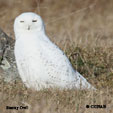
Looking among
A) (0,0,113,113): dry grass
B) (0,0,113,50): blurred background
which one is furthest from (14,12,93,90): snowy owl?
(0,0,113,50): blurred background

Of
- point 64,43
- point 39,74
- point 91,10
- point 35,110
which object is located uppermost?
point 91,10

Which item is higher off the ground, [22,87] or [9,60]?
[9,60]

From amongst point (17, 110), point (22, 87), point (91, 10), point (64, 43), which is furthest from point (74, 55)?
point (91, 10)

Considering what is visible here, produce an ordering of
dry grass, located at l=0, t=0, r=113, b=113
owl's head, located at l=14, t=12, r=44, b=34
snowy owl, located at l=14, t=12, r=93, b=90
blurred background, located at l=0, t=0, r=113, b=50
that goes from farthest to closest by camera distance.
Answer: blurred background, located at l=0, t=0, r=113, b=50 < owl's head, located at l=14, t=12, r=44, b=34 < snowy owl, located at l=14, t=12, r=93, b=90 < dry grass, located at l=0, t=0, r=113, b=113

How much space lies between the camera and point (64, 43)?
29.9 feet

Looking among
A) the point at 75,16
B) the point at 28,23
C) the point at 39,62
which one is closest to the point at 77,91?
the point at 39,62

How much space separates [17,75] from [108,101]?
1.75 meters

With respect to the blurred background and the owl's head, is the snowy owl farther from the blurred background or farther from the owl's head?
the blurred background

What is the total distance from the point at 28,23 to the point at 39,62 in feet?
1.94

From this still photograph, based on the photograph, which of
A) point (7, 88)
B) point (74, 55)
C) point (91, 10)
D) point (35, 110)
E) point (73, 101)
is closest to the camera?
point (35, 110)

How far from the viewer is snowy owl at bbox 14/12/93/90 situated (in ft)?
23.2

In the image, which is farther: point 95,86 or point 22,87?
point 95,86

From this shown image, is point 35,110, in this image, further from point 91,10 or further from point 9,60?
point 91,10

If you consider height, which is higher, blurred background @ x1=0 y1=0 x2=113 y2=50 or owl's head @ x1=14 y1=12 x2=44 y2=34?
blurred background @ x1=0 y1=0 x2=113 y2=50
